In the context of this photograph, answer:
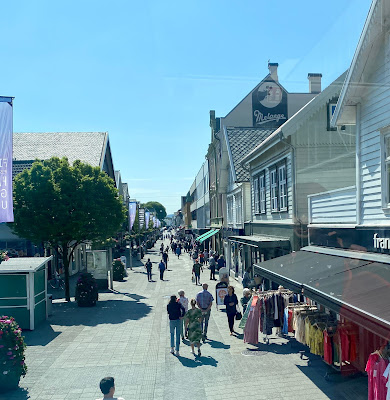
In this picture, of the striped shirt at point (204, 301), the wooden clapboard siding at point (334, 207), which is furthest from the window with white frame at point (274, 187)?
the striped shirt at point (204, 301)

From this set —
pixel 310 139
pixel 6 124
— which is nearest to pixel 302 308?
pixel 310 139

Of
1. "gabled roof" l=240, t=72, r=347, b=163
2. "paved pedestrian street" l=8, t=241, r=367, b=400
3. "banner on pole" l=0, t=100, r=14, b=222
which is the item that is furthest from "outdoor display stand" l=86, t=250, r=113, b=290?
"banner on pole" l=0, t=100, r=14, b=222

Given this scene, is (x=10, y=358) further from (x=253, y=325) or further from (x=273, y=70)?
(x=273, y=70)

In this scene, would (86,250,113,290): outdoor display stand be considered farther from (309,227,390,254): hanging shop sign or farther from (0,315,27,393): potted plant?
(0,315,27,393): potted plant

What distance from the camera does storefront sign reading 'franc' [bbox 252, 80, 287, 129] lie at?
33125 mm

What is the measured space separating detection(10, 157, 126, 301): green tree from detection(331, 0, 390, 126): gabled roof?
12580 mm

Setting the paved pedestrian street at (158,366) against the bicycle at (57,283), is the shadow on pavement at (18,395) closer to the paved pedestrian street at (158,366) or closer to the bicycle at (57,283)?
the paved pedestrian street at (158,366)

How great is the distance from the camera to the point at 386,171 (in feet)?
27.9

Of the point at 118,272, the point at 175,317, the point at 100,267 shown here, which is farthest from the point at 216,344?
the point at 118,272

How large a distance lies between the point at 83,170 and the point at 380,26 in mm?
15100

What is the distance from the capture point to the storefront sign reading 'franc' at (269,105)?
33.1 meters

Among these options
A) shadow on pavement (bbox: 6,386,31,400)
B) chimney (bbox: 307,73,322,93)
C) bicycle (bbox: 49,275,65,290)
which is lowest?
bicycle (bbox: 49,275,65,290)

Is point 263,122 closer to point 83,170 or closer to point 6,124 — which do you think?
point 83,170

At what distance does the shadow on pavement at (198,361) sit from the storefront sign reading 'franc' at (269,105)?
24.9 meters
